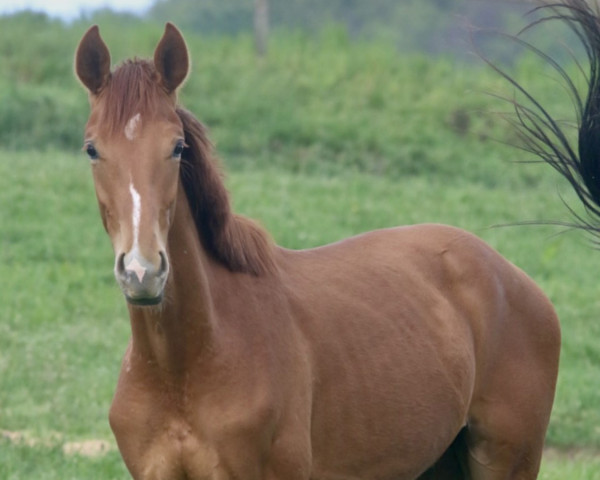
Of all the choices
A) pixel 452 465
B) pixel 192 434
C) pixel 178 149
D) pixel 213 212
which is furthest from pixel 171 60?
pixel 452 465

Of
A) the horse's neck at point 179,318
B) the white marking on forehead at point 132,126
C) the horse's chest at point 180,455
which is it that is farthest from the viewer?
the horse's neck at point 179,318

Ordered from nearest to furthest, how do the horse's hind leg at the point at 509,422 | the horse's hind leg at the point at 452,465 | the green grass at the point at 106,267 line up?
the horse's hind leg at the point at 509,422 → the horse's hind leg at the point at 452,465 → the green grass at the point at 106,267

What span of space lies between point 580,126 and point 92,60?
2.24 metres

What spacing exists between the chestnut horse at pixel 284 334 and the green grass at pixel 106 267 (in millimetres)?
1450

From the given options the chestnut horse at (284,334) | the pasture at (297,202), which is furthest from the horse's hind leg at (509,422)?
the pasture at (297,202)

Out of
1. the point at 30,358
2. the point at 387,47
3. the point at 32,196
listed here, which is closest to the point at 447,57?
the point at 387,47

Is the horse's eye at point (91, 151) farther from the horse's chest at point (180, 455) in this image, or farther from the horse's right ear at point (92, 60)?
the horse's chest at point (180, 455)

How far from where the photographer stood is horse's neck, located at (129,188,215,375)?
3.83 m

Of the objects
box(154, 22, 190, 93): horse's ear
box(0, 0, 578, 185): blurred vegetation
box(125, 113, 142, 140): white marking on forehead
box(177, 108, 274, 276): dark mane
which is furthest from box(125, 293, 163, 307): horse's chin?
box(0, 0, 578, 185): blurred vegetation

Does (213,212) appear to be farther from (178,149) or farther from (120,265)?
(120,265)

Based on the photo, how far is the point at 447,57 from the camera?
1806 cm

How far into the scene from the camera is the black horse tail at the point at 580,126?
4902 millimetres

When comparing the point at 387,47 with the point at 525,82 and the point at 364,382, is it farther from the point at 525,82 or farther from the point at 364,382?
the point at 364,382

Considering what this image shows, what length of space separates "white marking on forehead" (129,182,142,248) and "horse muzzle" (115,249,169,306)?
0.05m
